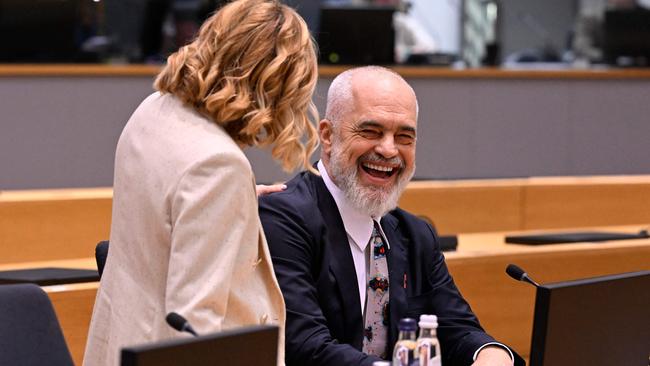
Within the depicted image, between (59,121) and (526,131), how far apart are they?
112 inches

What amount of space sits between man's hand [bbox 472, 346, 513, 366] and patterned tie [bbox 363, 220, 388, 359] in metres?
0.24

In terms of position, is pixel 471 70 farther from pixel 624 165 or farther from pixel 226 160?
pixel 226 160

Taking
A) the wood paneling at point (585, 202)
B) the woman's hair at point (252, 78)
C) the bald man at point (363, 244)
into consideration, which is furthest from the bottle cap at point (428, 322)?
the wood paneling at point (585, 202)

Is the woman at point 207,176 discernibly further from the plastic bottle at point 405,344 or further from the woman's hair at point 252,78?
the plastic bottle at point 405,344

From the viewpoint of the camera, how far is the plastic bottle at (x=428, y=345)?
7.57 feet

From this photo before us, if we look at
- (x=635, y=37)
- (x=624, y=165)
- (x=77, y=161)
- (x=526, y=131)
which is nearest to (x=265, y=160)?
(x=77, y=161)

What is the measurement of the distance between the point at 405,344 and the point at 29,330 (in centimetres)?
74

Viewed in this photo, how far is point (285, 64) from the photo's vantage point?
2.33 m

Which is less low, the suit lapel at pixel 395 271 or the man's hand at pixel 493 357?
the suit lapel at pixel 395 271

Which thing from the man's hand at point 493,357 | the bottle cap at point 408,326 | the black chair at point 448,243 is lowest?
the black chair at point 448,243

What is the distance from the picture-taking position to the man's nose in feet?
9.99

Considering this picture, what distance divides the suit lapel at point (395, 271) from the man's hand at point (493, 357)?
0.22m

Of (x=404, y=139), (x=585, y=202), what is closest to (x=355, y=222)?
(x=404, y=139)

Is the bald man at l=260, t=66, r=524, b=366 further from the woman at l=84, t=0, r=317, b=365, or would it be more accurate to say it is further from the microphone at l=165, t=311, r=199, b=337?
the microphone at l=165, t=311, r=199, b=337
